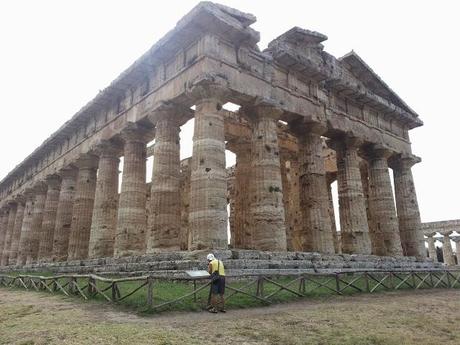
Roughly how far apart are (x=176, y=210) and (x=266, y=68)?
8.00 m

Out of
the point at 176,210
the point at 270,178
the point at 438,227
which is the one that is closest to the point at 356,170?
the point at 270,178

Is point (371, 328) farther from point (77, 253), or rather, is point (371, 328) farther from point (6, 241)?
point (6, 241)

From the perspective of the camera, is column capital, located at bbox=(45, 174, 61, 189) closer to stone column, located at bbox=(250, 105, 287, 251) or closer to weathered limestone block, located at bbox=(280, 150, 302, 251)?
weathered limestone block, located at bbox=(280, 150, 302, 251)

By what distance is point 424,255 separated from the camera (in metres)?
23.8

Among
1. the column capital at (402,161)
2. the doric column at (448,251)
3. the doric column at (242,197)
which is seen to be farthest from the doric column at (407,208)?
the doric column at (448,251)

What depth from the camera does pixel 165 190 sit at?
1697 centimetres

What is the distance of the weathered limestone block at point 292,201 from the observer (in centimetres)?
2477

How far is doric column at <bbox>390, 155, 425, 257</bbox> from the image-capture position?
78.5 feet

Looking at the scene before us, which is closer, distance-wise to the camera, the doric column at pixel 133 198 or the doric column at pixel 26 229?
the doric column at pixel 133 198

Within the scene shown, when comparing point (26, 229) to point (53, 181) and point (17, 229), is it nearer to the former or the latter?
point (17, 229)

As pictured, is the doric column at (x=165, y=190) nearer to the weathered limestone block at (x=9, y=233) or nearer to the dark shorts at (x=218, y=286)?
the dark shorts at (x=218, y=286)

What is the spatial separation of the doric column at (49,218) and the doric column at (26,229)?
377cm

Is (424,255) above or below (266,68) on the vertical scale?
below

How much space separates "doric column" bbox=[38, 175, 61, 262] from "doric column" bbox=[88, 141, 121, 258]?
26.0 ft
